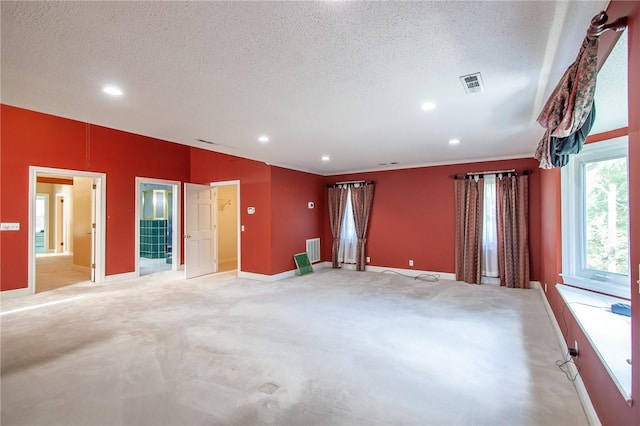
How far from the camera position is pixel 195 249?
6.22 m

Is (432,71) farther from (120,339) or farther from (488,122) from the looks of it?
(120,339)

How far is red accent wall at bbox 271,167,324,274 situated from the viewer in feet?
19.5

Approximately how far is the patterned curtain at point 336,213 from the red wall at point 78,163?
3.62 m

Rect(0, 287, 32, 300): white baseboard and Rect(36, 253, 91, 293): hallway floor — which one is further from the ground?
Rect(0, 287, 32, 300): white baseboard

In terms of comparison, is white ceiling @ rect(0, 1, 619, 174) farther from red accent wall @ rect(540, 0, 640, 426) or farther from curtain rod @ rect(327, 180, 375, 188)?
curtain rod @ rect(327, 180, 375, 188)

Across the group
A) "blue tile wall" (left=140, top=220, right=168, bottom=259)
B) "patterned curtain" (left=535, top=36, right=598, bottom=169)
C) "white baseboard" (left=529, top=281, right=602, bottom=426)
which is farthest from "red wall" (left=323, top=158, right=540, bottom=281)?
"blue tile wall" (left=140, top=220, right=168, bottom=259)

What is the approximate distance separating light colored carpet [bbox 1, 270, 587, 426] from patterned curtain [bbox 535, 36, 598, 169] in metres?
1.81

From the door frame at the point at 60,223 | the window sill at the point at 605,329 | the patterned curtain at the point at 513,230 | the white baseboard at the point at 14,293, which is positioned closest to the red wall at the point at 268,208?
the white baseboard at the point at 14,293

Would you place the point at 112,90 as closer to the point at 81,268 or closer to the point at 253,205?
the point at 253,205

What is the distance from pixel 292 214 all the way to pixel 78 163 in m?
4.05

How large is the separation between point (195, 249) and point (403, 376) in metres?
5.09

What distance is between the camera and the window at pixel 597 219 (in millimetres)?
2727

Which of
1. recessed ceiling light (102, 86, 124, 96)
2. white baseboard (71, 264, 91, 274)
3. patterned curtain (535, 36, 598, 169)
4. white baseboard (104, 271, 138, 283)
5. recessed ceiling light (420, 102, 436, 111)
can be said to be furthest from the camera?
white baseboard (71, 264, 91, 274)

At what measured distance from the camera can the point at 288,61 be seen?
2.00m
